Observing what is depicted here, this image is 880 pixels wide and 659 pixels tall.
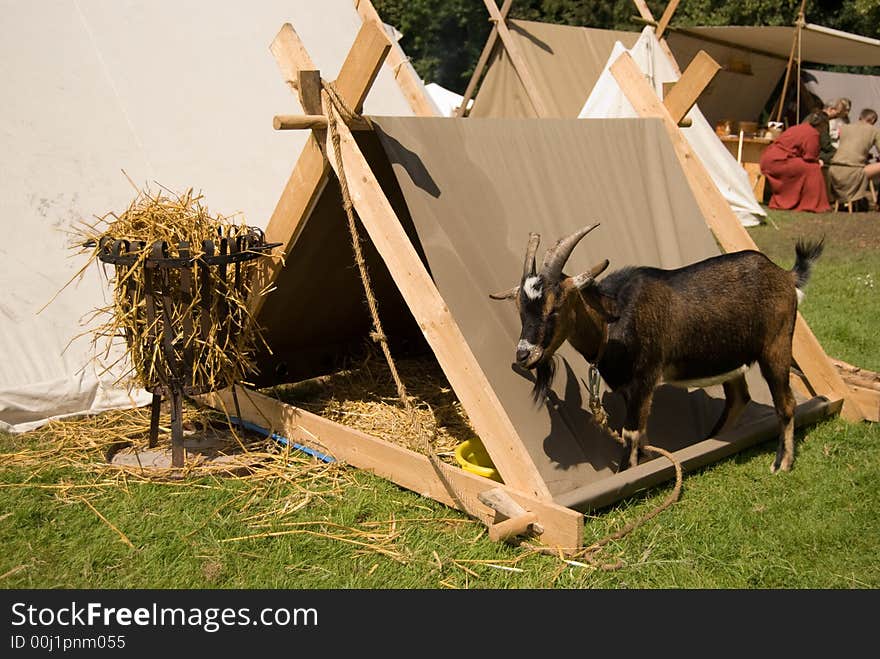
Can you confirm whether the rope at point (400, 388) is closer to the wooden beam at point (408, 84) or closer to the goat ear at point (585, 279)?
the goat ear at point (585, 279)

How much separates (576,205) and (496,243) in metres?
0.69

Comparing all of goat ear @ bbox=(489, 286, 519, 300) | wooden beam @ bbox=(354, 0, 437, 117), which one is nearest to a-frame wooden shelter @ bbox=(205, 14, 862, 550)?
goat ear @ bbox=(489, 286, 519, 300)

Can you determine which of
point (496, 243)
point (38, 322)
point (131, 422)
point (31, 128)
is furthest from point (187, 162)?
point (496, 243)

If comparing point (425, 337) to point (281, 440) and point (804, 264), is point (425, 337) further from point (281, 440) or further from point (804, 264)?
point (804, 264)

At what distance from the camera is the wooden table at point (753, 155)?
1442 cm

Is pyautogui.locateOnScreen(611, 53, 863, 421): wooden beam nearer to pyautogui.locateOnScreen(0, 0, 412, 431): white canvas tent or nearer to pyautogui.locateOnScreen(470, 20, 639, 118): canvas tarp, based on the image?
pyautogui.locateOnScreen(0, 0, 412, 431): white canvas tent

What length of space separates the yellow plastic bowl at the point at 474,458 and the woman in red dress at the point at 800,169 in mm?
11025

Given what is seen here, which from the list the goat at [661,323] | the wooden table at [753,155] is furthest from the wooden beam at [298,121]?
the wooden table at [753,155]

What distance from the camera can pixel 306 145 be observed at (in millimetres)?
3775

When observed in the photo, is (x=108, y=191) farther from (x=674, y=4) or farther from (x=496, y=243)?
(x=674, y=4)

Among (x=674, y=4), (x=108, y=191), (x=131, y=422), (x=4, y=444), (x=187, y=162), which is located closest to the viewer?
(x=4, y=444)

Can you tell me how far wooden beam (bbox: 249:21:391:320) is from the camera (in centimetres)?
354

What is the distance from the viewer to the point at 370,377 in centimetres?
541

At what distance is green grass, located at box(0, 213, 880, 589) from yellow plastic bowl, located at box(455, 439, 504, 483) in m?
0.26
